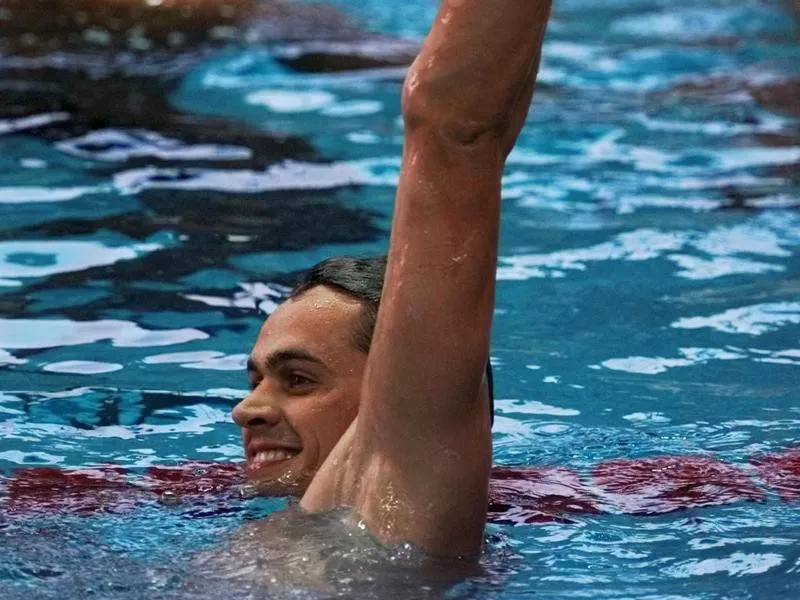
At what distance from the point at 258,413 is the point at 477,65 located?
46.4 inches

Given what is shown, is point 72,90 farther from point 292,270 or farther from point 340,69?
point 292,270

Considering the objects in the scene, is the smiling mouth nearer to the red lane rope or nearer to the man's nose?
the man's nose

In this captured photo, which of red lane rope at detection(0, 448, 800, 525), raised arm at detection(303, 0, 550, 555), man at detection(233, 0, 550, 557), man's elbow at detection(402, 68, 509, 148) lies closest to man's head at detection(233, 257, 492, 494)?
red lane rope at detection(0, 448, 800, 525)

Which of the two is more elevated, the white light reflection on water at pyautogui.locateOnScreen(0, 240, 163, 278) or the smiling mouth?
the white light reflection on water at pyautogui.locateOnScreen(0, 240, 163, 278)

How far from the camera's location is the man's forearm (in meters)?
2.47

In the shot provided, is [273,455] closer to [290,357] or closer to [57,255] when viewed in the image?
[290,357]

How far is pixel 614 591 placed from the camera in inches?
124

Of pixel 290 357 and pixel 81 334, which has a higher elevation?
pixel 290 357

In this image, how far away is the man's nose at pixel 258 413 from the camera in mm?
3383

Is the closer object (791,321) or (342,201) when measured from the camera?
(791,321)

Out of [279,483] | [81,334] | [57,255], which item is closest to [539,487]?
[279,483]

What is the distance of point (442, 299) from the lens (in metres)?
2.57

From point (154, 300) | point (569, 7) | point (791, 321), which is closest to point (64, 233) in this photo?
point (154, 300)

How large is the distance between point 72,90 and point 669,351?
472cm
